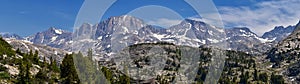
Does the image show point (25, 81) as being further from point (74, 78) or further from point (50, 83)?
point (74, 78)

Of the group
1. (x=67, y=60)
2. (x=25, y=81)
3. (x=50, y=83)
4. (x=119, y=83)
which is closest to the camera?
(x=25, y=81)


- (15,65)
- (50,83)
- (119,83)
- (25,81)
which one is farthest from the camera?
(119,83)

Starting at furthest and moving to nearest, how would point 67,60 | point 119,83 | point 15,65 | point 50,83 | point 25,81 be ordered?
1. point 119,83
2. point 67,60
3. point 15,65
4. point 50,83
5. point 25,81

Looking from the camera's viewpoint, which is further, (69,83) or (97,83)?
(97,83)

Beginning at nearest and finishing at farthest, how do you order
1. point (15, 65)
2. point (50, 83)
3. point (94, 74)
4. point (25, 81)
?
point (25, 81) < point (50, 83) < point (15, 65) < point (94, 74)

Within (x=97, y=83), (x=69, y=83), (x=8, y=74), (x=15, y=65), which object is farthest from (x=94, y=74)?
(x=8, y=74)

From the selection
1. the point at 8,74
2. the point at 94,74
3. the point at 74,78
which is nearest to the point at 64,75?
the point at 74,78

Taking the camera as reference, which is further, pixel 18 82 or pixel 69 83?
pixel 69 83

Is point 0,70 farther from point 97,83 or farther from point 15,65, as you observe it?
point 97,83
